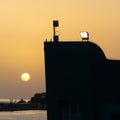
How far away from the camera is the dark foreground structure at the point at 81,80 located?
24.8 meters

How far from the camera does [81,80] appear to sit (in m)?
24.8

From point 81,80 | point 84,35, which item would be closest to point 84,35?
point 84,35

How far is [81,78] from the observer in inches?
974

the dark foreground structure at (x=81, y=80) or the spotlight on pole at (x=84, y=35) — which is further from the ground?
the spotlight on pole at (x=84, y=35)

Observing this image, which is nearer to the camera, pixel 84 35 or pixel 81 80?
pixel 81 80

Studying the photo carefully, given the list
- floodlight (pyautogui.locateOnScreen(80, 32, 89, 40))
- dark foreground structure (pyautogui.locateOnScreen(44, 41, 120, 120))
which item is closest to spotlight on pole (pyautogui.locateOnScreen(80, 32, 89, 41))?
floodlight (pyautogui.locateOnScreen(80, 32, 89, 40))

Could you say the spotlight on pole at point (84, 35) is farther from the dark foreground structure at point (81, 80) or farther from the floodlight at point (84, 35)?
the dark foreground structure at point (81, 80)

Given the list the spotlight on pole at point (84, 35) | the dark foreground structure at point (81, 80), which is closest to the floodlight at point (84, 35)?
the spotlight on pole at point (84, 35)

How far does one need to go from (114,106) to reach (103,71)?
1.44 m

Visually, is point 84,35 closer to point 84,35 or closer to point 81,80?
point 84,35

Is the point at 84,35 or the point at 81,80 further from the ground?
the point at 84,35

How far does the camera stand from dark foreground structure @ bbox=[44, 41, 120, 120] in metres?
24.8

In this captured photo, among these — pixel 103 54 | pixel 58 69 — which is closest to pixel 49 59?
pixel 58 69

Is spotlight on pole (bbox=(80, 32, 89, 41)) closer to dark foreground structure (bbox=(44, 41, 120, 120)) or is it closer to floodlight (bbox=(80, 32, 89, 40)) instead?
floodlight (bbox=(80, 32, 89, 40))
